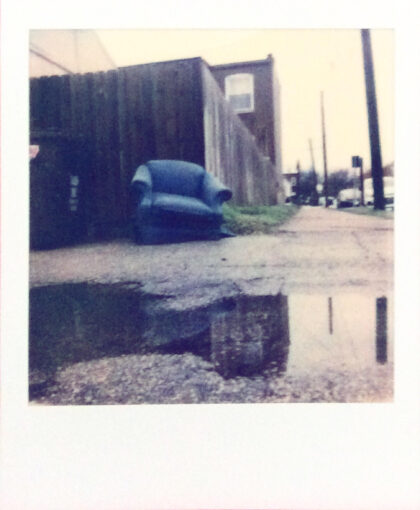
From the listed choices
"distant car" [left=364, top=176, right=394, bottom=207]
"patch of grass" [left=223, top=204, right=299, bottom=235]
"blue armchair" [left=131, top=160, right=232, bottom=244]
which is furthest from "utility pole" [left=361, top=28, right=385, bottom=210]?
"blue armchair" [left=131, top=160, right=232, bottom=244]

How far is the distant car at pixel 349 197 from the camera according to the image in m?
1.71

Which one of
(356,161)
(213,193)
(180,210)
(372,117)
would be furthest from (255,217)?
(372,117)

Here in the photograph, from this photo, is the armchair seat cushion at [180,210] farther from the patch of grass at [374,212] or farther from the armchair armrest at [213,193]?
the patch of grass at [374,212]

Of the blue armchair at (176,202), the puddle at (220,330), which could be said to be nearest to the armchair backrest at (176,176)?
the blue armchair at (176,202)

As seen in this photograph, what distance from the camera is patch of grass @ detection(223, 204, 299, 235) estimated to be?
72.0 inches

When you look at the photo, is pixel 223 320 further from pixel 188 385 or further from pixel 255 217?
pixel 255 217

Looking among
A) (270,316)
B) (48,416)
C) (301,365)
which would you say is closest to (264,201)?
(270,316)

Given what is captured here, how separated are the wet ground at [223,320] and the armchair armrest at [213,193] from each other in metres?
0.19

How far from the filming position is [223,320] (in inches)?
64.8

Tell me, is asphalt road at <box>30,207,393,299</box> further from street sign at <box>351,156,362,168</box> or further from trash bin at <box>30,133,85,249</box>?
street sign at <box>351,156,362,168</box>

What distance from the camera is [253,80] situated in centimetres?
167

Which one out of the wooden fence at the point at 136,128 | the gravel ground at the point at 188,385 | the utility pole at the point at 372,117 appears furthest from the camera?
the wooden fence at the point at 136,128

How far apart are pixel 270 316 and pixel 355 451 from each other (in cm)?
50

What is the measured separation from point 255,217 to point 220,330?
0.48 meters
